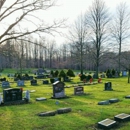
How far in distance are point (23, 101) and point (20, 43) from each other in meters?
4.36

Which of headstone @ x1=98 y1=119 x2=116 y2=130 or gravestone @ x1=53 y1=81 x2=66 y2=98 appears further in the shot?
gravestone @ x1=53 y1=81 x2=66 y2=98

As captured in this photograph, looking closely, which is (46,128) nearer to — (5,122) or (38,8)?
(5,122)

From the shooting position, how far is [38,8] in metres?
12.1

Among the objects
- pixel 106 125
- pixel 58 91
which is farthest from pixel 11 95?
pixel 106 125

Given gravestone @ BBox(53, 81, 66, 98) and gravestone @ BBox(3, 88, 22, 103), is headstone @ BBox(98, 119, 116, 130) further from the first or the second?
gravestone @ BBox(53, 81, 66, 98)

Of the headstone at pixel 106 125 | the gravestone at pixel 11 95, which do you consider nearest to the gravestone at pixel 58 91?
the gravestone at pixel 11 95

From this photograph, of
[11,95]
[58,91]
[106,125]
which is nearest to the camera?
[106,125]

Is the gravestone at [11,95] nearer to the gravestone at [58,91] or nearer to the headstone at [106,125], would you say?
the gravestone at [58,91]

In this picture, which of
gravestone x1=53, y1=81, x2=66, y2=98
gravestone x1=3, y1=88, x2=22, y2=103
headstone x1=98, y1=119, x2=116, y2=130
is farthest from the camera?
gravestone x1=53, y1=81, x2=66, y2=98

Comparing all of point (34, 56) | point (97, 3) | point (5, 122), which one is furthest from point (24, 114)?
point (34, 56)

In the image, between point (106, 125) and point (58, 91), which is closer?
point (106, 125)

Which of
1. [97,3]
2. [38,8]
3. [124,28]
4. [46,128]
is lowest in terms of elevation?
[46,128]

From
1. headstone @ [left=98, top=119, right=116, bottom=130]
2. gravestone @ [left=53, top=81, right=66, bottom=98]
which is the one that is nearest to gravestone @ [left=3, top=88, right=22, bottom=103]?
gravestone @ [left=53, top=81, right=66, bottom=98]

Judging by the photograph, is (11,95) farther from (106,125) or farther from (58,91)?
(106,125)
